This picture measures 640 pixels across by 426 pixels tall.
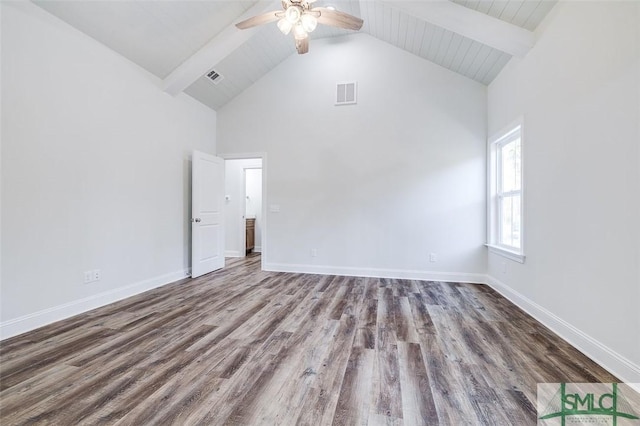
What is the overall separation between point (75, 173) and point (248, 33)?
8.76 ft

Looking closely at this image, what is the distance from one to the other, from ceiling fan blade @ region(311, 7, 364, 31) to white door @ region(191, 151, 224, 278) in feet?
8.84

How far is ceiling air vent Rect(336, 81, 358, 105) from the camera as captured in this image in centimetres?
450

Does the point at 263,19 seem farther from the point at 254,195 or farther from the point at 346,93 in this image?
the point at 254,195

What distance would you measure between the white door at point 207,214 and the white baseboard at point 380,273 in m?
0.95

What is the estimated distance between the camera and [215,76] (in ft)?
14.0

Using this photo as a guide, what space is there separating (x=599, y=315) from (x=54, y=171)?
469 cm

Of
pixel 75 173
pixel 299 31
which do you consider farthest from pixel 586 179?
pixel 75 173

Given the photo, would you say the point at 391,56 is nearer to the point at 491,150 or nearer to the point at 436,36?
the point at 436,36

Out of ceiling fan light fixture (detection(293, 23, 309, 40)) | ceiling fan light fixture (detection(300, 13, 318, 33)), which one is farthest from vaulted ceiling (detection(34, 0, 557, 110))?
ceiling fan light fixture (detection(300, 13, 318, 33))

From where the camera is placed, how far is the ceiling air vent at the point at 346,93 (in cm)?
450

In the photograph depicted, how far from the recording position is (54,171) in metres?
2.60

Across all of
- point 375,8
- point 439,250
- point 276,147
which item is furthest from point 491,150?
point 276,147

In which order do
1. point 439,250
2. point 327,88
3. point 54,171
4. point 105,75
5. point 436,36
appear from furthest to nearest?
1. point 327,88
2. point 439,250
3. point 436,36
4. point 105,75
5. point 54,171

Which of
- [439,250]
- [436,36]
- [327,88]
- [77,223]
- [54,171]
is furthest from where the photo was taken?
[327,88]
